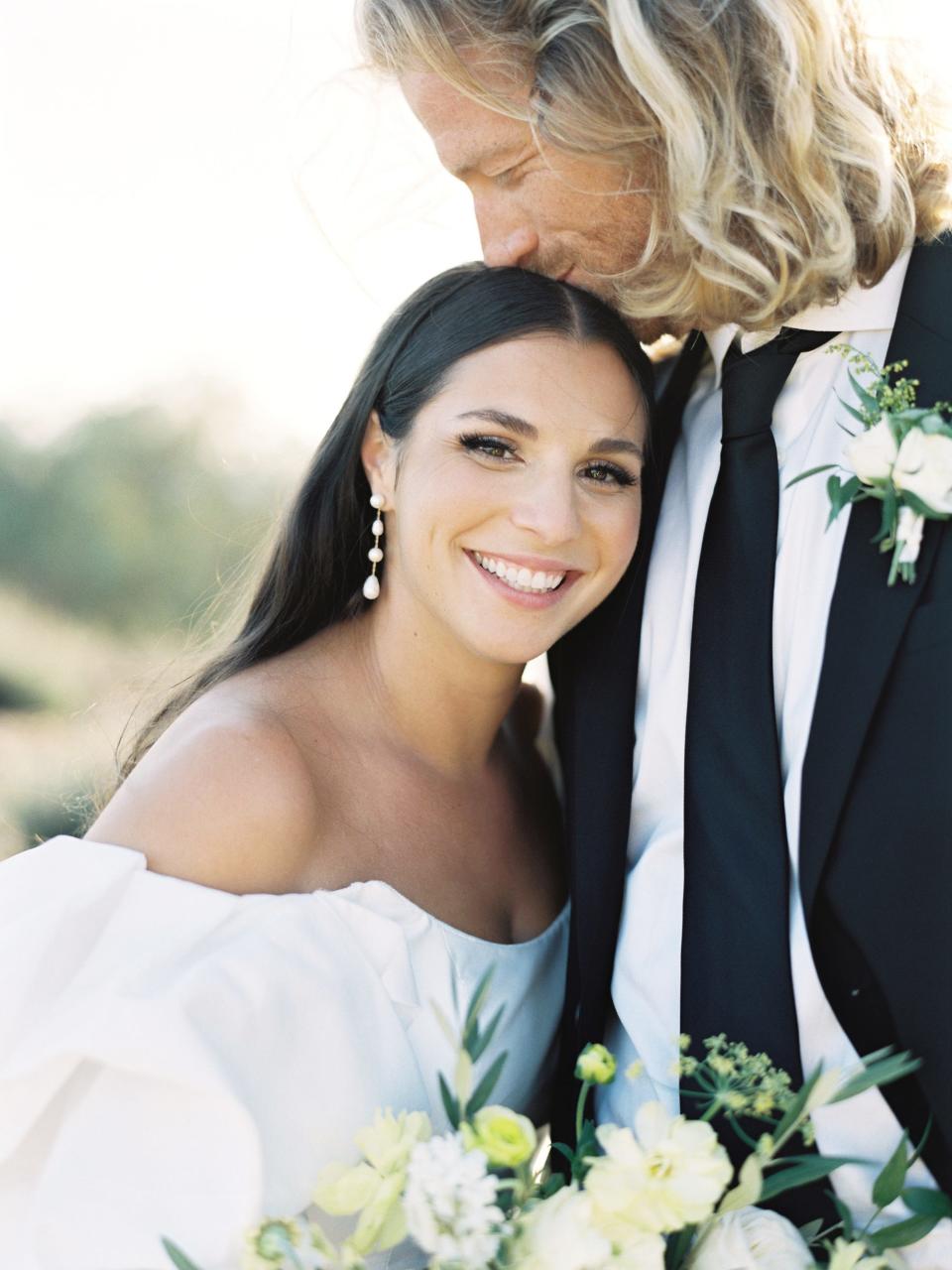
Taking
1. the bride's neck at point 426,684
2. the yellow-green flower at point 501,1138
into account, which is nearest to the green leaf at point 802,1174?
the yellow-green flower at point 501,1138

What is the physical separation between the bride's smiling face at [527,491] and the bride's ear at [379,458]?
17 centimetres

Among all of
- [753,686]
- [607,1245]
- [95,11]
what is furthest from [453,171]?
[95,11]

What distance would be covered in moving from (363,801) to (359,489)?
0.79 metres

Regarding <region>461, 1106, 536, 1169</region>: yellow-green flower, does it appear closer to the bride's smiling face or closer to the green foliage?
the bride's smiling face

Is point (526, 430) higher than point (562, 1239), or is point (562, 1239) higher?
point (526, 430)

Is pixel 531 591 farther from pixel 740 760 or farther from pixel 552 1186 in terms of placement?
pixel 552 1186

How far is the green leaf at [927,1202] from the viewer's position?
2254mm

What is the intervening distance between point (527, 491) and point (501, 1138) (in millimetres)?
1421

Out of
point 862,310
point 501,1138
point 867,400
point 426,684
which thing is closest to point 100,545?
point 426,684

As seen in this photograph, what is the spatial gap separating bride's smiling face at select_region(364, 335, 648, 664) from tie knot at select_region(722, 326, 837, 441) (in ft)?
1.12

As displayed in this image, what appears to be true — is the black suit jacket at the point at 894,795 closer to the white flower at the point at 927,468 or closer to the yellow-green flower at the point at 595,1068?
the white flower at the point at 927,468

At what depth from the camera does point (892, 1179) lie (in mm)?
2162

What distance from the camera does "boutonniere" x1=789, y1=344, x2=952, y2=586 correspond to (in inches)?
89.0

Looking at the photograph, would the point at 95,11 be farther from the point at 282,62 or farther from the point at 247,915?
the point at 247,915
